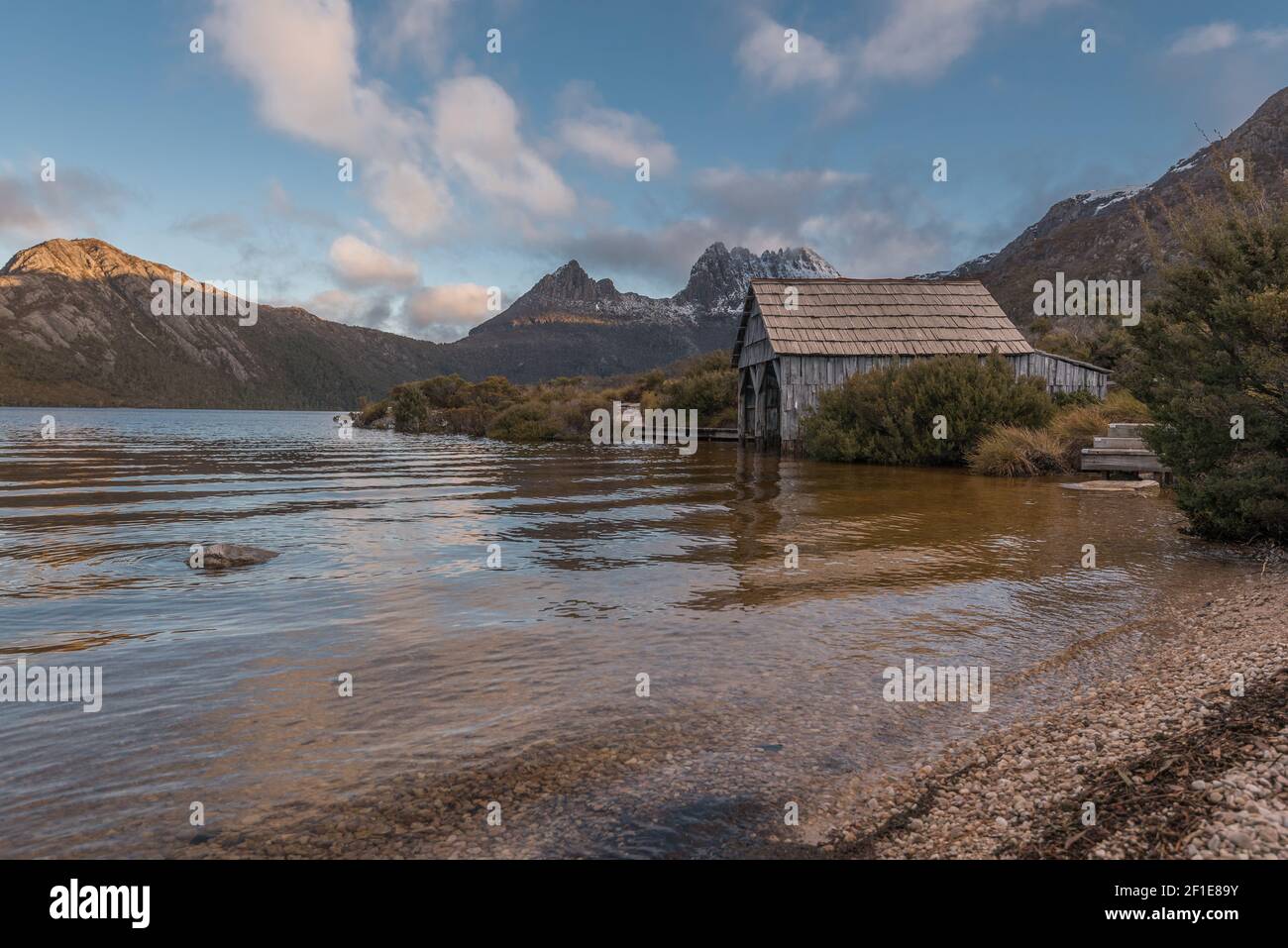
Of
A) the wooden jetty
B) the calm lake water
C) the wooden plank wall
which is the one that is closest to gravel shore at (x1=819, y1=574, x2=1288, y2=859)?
the calm lake water

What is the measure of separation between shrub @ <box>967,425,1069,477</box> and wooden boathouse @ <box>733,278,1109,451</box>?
21.2 ft

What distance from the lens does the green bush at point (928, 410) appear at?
23062mm

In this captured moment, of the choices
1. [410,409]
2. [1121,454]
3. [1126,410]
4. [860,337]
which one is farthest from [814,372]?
[410,409]

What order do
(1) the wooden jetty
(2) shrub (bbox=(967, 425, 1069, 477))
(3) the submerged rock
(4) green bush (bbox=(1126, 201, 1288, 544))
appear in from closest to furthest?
(4) green bush (bbox=(1126, 201, 1288, 544)) → (3) the submerged rock → (1) the wooden jetty → (2) shrub (bbox=(967, 425, 1069, 477))

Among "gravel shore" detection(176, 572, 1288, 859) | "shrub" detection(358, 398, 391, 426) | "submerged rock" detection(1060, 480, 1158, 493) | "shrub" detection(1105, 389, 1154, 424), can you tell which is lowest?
"gravel shore" detection(176, 572, 1288, 859)

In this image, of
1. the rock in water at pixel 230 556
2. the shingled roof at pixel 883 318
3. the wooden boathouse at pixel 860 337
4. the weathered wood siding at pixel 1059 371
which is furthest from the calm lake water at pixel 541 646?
the weathered wood siding at pixel 1059 371

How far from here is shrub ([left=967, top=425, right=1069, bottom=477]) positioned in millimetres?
20000

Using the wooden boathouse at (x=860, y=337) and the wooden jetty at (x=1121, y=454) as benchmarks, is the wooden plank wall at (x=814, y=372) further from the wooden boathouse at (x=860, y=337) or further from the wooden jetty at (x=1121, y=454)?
the wooden jetty at (x=1121, y=454)

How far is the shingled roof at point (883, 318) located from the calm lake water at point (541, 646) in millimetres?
15563

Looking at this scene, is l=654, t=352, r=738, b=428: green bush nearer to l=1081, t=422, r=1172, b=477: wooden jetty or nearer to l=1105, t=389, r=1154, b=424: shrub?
l=1105, t=389, r=1154, b=424: shrub
